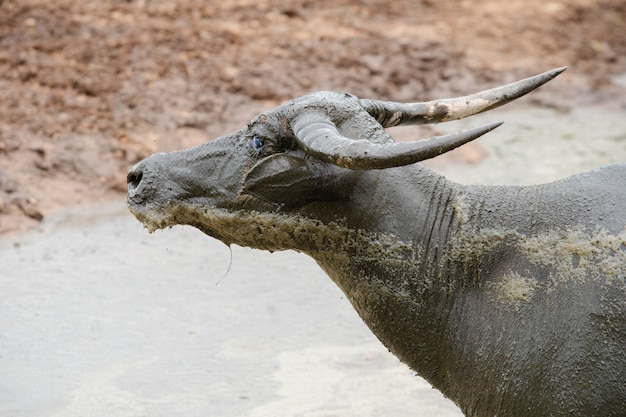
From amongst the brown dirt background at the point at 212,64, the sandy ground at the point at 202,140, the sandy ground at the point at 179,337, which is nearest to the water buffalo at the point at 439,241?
the sandy ground at the point at 179,337

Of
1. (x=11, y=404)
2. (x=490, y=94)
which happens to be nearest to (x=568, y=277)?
(x=490, y=94)

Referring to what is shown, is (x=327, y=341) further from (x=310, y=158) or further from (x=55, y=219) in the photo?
(x=55, y=219)

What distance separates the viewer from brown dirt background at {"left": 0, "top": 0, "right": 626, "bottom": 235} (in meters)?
9.86

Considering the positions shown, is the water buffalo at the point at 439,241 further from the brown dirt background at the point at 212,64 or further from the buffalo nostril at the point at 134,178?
the brown dirt background at the point at 212,64

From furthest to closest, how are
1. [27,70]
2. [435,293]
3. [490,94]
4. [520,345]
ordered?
[27,70] → [490,94] → [435,293] → [520,345]

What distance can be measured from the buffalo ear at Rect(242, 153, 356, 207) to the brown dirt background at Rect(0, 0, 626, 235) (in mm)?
4951

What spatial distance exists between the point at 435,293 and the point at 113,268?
429cm

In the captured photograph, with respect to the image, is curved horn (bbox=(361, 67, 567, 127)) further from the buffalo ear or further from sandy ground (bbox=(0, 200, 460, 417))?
sandy ground (bbox=(0, 200, 460, 417))

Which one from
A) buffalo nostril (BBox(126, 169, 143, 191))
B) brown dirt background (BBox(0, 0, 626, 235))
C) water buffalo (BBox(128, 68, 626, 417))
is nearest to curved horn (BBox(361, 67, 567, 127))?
water buffalo (BBox(128, 68, 626, 417))

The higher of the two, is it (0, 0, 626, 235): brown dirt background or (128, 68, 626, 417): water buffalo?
(128, 68, 626, 417): water buffalo

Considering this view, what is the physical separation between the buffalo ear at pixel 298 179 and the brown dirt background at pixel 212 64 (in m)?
4.95

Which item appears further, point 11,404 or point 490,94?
point 11,404

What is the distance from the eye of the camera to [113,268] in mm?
7941

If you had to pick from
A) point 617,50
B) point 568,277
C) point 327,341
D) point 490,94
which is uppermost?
point 490,94
